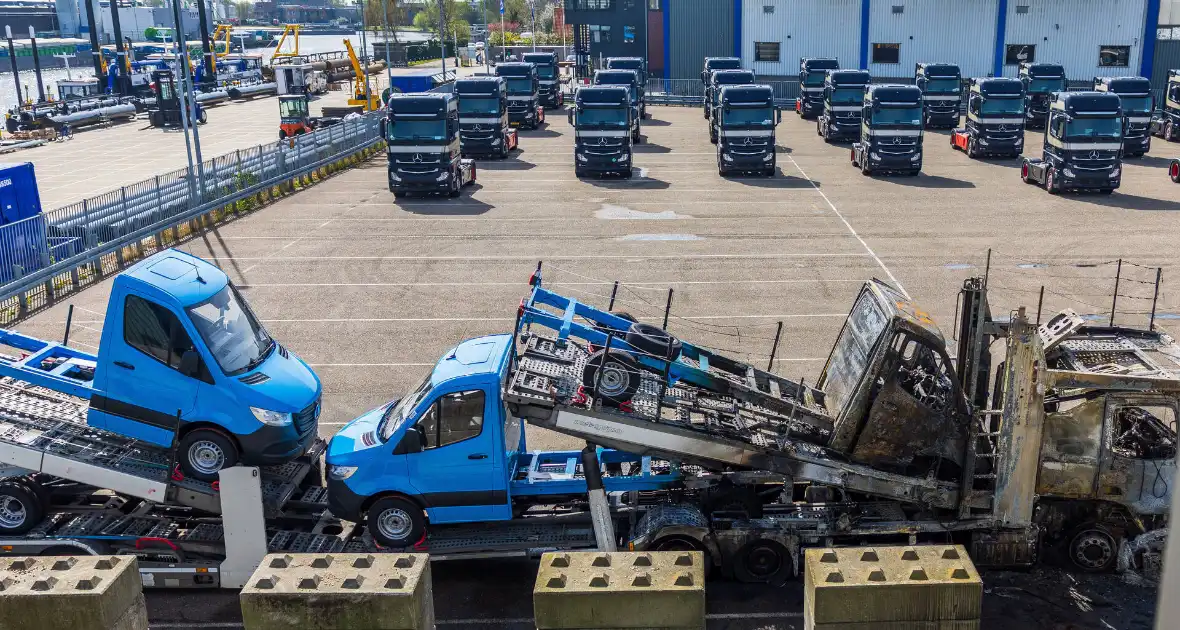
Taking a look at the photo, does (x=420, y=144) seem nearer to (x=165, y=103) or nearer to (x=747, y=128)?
(x=747, y=128)

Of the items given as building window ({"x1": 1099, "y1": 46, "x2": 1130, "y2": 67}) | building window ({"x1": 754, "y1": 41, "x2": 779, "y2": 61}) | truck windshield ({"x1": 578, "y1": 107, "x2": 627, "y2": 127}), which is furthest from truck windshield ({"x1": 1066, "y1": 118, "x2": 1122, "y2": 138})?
building window ({"x1": 754, "y1": 41, "x2": 779, "y2": 61})

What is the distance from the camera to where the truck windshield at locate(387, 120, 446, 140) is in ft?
103

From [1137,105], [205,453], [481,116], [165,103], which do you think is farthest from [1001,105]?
[165,103]

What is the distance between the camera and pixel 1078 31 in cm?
5394

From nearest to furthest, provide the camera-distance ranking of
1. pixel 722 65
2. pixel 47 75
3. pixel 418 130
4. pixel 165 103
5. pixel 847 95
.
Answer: pixel 418 130 < pixel 847 95 < pixel 722 65 < pixel 165 103 < pixel 47 75

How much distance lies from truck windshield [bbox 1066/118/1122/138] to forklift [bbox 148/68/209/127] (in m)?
41.8

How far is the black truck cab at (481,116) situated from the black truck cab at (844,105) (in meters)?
13.0

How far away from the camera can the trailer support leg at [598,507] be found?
32.4 feet

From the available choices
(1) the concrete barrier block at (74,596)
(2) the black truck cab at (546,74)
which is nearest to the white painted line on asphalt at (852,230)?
(1) the concrete barrier block at (74,596)

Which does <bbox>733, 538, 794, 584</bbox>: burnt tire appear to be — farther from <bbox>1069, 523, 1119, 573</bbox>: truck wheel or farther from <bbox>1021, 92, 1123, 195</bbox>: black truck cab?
<bbox>1021, 92, 1123, 195</bbox>: black truck cab

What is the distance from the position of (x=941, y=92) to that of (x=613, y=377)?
3943cm

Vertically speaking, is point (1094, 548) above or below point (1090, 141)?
below

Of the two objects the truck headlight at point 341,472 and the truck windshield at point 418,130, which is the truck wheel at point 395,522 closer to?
the truck headlight at point 341,472

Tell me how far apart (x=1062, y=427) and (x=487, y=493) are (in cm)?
555
